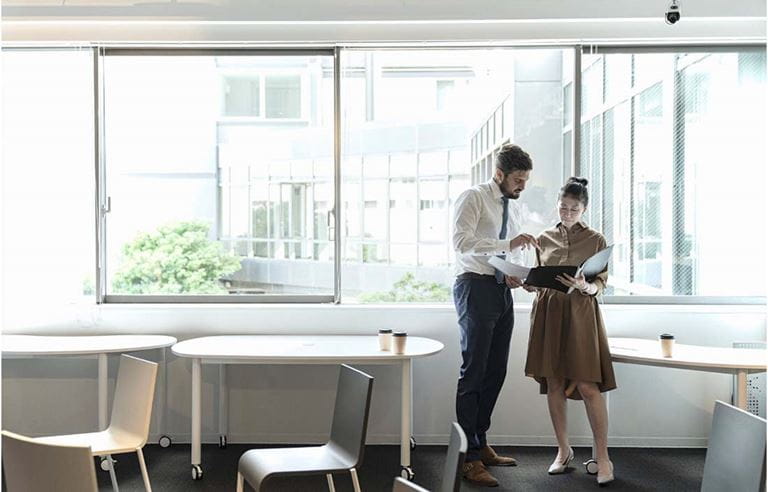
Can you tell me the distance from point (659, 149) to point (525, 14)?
1.27 m

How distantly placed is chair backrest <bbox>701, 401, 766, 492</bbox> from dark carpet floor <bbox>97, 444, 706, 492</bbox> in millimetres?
1800

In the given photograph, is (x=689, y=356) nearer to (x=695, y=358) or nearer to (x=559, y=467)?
(x=695, y=358)

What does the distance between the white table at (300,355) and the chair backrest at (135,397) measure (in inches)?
25.0

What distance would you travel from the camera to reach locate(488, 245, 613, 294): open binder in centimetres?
377

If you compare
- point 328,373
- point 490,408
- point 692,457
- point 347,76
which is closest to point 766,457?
point 490,408

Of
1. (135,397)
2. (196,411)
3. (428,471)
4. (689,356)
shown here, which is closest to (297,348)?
(196,411)

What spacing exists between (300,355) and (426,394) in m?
1.16

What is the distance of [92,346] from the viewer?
14.0 ft

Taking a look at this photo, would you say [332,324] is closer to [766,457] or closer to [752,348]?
[752,348]

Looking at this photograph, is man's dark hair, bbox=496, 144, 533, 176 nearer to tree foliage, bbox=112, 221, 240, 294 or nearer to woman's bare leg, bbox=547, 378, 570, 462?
woman's bare leg, bbox=547, 378, 570, 462

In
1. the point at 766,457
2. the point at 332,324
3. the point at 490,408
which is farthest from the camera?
the point at 332,324

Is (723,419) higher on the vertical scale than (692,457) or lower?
higher

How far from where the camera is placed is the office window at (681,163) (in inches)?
196

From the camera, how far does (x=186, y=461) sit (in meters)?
4.45
